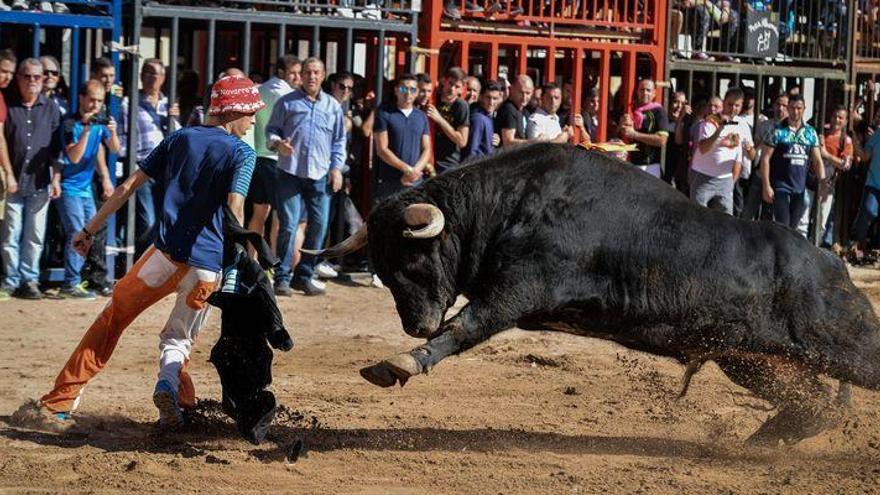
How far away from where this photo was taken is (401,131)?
43.8ft

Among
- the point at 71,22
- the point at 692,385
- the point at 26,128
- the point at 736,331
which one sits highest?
the point at 71,22

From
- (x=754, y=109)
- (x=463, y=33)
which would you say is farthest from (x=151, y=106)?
(x=754, y=109)

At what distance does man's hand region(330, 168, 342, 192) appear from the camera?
13.2 meters

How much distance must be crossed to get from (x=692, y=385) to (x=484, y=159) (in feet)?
10.1

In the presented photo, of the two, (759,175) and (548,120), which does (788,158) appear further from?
(548,120)

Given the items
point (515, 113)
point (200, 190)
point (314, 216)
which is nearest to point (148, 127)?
point (314, 216)

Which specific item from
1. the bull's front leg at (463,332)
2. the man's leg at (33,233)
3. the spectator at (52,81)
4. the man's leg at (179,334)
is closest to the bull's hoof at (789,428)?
the bull's front leg at (463,332)

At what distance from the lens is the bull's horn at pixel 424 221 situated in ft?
24.4

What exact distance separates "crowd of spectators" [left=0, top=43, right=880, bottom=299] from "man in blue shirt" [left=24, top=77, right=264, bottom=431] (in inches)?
142

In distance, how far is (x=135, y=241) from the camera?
13.1 m

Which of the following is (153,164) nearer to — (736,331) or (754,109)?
(736,331)

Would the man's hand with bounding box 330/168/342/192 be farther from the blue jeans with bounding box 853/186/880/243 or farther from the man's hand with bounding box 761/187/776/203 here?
A: the blue jeans with bounding box 853/186/880/243

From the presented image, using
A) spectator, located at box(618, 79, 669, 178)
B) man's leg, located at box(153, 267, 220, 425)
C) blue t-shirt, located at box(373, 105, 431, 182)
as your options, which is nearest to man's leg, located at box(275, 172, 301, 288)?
blue t-shirt, located at box(373, 105, 431, 182)

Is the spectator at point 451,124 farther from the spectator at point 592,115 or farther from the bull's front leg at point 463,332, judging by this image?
the bull's front leg at point 463,332
